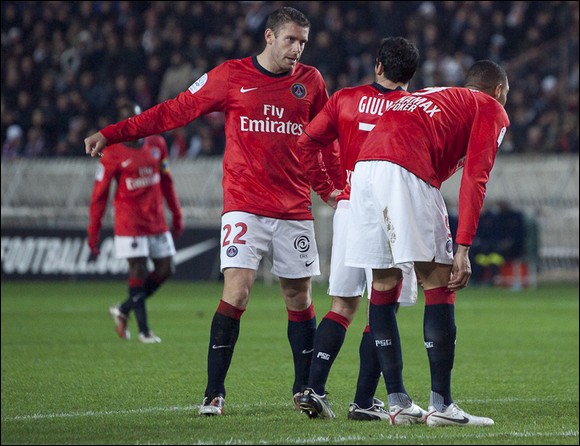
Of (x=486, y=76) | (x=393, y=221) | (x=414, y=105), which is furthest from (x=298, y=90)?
(x=393, y=221)

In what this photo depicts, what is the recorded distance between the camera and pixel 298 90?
6812 mm

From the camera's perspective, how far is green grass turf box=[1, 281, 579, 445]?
5629 mm

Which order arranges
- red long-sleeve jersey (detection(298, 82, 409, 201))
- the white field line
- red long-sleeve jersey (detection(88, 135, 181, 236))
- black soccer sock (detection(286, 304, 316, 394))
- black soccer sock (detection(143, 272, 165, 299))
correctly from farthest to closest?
1. black soccer sock (detection(143, 272, 165, 299))
2. red long-sleeve jersey (detection(88, 135, 181, 236))
3. black soccer sock (detection(286, 304, 316, 394))
4. the white field line
5. red long-sleeve jersey (detection(298, 82, 409, 201))

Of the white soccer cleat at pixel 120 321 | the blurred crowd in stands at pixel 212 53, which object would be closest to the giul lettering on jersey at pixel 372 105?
the white soccer cleat at pixel 120 321

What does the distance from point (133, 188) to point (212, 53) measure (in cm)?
1455

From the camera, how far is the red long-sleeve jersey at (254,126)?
669cm

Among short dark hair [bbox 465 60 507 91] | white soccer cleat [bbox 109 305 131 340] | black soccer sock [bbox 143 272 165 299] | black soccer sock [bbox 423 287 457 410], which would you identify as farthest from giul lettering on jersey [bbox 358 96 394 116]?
white soccer cleat [bbox 109 305 131 340]

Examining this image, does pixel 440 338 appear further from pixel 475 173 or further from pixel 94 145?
pixel 94 145

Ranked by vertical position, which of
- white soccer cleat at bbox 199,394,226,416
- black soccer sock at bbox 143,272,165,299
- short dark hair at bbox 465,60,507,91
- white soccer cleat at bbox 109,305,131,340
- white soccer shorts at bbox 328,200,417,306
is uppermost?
short dark hair at bbox 465,60,507,91

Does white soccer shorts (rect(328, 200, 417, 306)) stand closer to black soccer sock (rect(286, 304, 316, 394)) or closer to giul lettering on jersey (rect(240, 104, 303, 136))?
black soccer sock (rect(286, 304, 316, 394))

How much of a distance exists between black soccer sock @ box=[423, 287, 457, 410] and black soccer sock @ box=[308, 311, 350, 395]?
700 mm

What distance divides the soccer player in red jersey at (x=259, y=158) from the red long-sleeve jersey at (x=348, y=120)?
0.35m

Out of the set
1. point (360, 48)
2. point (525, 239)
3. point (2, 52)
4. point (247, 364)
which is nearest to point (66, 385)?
point (247, 364)

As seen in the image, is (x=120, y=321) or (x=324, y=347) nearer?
(x=324, y=347)
